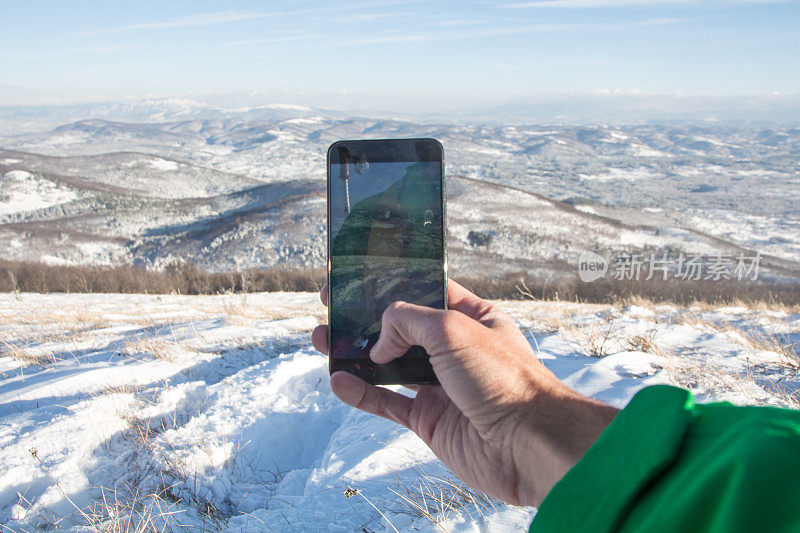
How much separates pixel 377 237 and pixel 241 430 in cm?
183

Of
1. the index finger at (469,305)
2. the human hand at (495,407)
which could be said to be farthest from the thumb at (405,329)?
the index finger at (469,305)

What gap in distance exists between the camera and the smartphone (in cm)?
218

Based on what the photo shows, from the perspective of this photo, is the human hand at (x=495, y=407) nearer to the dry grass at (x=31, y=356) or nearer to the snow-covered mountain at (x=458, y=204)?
the dry grass at (x=31, y=356)

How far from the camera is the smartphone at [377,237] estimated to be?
2182 mm

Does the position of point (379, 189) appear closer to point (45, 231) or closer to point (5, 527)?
point (5, 527)

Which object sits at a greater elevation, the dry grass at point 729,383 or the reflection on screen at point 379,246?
the reflection on screen at point 379,246

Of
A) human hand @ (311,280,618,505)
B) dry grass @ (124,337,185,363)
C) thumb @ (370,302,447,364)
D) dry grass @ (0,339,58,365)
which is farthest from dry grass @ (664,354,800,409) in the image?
dry grass @ (0,339,58,365)

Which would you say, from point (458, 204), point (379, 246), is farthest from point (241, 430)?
point (458, 204)

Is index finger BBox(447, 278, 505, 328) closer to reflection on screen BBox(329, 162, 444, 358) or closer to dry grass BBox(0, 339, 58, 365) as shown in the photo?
reflection on screen BBox(329, 162, 444, 358)

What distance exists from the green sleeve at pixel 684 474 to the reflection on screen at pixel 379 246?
1413mm

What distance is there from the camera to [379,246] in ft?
7.38

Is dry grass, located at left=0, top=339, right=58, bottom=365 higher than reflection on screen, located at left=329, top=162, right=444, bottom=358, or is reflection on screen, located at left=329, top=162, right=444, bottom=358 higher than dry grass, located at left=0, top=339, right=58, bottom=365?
reflection on screen, located at left=329, top=162, right=444, bottom=358

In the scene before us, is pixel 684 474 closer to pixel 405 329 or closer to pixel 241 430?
pixel 405 329

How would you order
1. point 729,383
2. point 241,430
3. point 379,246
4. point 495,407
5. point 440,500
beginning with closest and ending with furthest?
point 495,407
point 440,500
point 379,246
point 241,430
point 729,383
